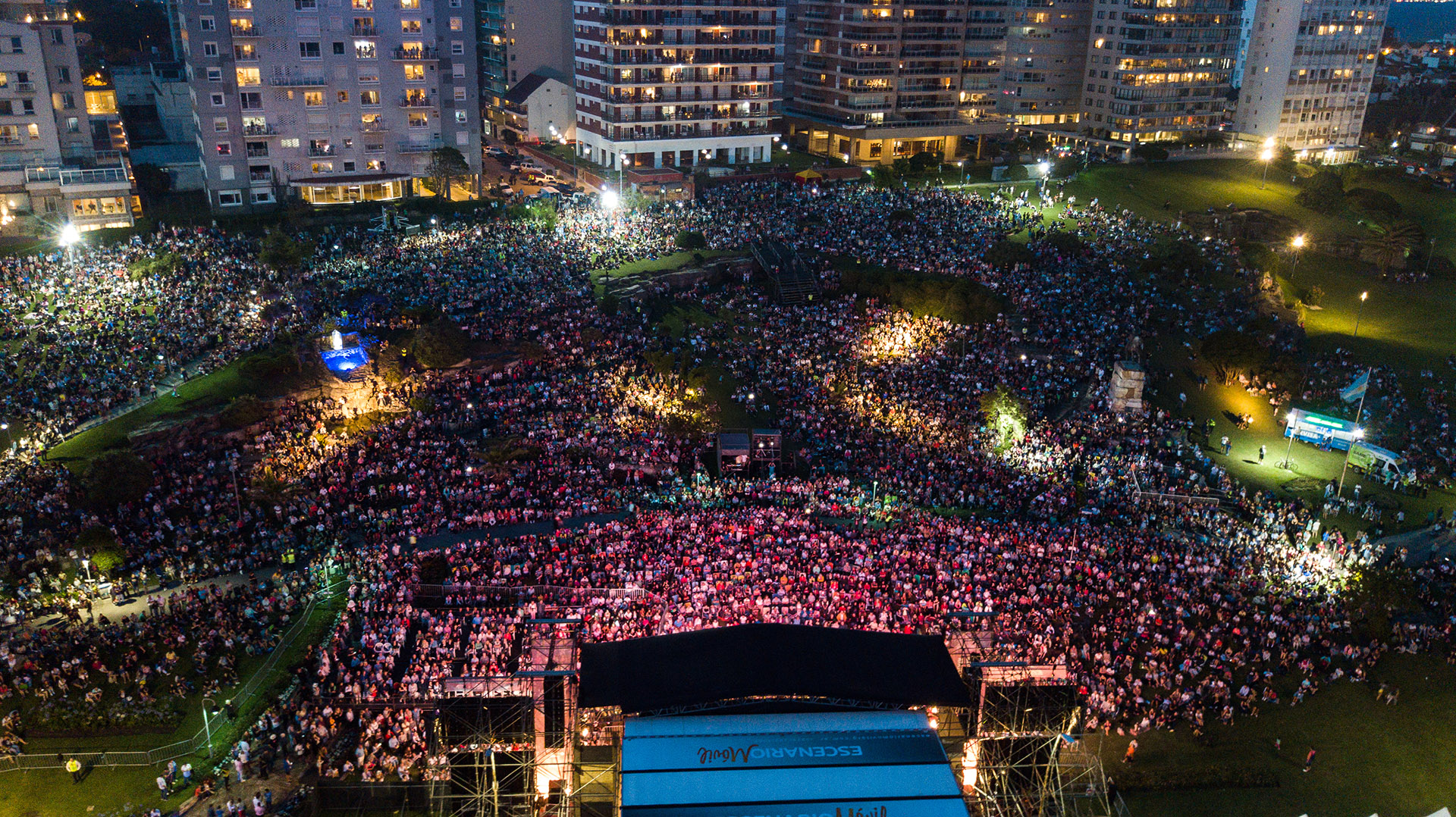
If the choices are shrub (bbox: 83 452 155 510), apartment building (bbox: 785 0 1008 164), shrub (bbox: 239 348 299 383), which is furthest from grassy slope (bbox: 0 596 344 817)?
apartment building (bbox: 785 0 1008 164)

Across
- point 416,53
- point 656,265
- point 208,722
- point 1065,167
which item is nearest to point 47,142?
point 416,53

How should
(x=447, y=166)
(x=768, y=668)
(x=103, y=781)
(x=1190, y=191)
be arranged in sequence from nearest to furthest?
(x=768, y=668)
(x=103, y=781)
(x=447, y=166)
(x=1190, y=191)

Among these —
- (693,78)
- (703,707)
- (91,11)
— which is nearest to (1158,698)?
(703,707)

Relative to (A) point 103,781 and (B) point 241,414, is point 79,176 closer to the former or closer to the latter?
(B) point 241,414

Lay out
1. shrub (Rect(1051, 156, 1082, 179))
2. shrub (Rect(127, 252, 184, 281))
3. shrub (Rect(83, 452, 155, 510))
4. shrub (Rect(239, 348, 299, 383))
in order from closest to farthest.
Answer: shrub (Rect(83, 452, 155, 510)) → shrub (Rect(239, 348, 299, 383)) → shrub (Rect(127, 252, 184, 281)) → shrub (Rect(1051, 156, 1082, 179))

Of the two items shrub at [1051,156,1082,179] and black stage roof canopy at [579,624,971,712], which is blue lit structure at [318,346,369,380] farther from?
shrub at [1051,156,1082,179]
